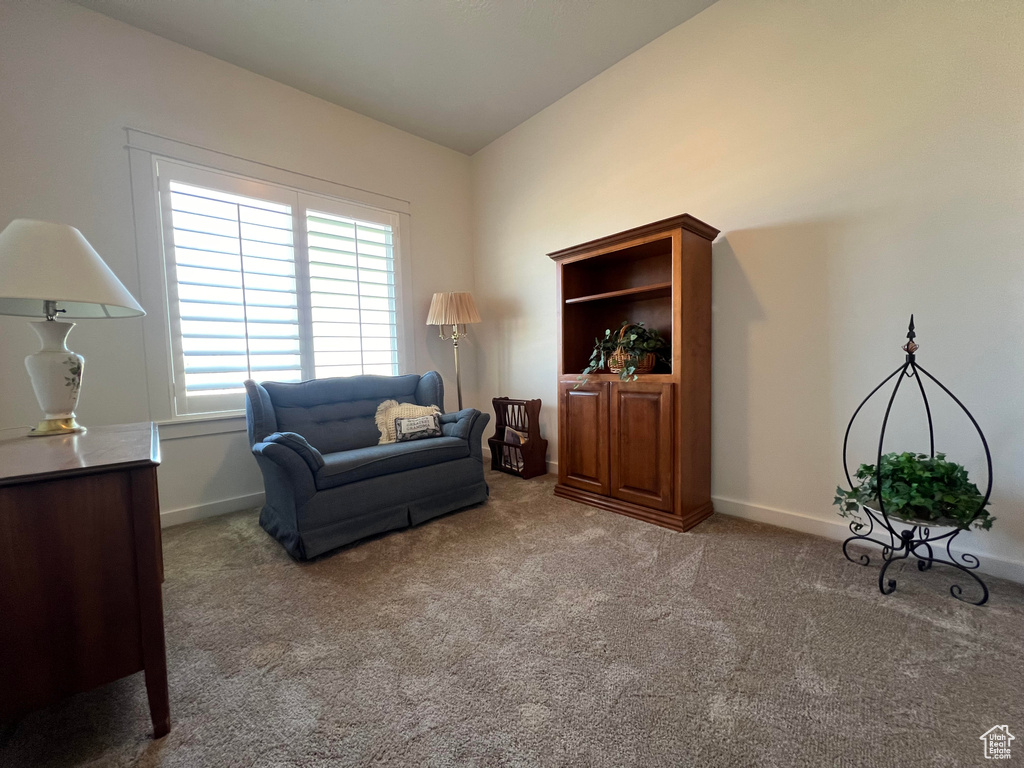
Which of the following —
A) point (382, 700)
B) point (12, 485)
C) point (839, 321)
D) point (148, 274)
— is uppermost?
point (148, 274)

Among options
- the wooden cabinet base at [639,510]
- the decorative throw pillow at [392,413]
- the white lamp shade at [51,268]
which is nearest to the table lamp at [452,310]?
the decorative throw pillow at [392,413]

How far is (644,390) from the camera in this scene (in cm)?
245

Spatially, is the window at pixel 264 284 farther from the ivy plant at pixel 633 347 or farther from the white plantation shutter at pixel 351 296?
the ivy plant at pixel 633 347

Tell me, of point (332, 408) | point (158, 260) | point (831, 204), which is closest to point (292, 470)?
point (332, 408)

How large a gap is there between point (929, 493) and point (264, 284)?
150 inches

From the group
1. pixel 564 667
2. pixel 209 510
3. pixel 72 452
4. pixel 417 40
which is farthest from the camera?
pixel 209 510

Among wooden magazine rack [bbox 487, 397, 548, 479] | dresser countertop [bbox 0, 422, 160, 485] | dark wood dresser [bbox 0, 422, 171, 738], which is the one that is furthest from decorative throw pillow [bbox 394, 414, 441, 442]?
dark wood dresser [bbox 0, 422, 171, 738]

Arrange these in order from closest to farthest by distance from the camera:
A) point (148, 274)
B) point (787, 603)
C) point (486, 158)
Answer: point (787, 603)
point (148, 274)
point (486, 158)

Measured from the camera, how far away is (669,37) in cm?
262

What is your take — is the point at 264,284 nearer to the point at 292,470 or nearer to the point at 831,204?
the point at 292,470

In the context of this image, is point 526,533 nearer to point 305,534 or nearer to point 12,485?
point 305,534

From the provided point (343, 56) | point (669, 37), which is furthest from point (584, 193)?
point (343, 56)

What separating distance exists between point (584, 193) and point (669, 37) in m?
1.03

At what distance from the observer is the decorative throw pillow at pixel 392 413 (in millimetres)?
2842
